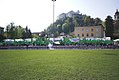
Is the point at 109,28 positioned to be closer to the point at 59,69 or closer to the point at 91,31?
the point at 91,31

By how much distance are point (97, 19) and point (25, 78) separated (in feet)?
359

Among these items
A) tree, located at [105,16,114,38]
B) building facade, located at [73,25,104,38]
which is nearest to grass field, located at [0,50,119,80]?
tree, located at [105,16,114,38]

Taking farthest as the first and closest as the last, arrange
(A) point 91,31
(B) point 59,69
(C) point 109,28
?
1. (A) point 91,31
2. (C) point 109,28
3. (B) point 59,69

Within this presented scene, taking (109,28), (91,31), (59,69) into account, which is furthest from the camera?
(91,31)

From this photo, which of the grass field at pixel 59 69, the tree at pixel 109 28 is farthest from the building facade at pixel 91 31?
the grass field at pixel 59 69

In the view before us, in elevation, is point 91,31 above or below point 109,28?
below

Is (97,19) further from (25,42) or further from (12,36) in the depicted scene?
(25,42)

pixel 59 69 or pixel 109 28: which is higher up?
pixel 109 28

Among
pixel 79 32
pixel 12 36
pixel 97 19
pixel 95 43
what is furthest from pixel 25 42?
pixel 97 19

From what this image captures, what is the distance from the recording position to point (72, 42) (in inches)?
2144

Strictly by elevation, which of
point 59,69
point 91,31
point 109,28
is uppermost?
point 109,28

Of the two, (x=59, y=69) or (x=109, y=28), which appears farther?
(x=109, y=28)

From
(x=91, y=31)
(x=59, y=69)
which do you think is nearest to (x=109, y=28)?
(x=91, y=31)

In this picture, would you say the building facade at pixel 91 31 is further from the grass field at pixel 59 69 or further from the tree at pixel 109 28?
the grass field at pixel 59 69
